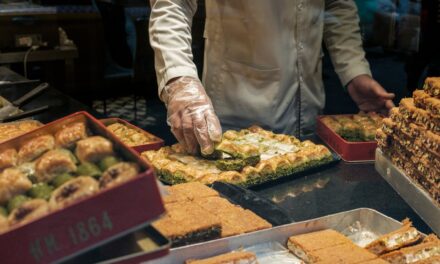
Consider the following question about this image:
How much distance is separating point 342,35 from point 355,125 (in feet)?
2.30

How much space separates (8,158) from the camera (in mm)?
1162

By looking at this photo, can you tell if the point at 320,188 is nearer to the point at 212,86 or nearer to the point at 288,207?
the point at 288,207

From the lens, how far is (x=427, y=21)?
5.42 m

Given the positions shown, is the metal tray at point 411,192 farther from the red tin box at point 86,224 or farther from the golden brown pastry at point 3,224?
the golden brown pastry at point 3,224

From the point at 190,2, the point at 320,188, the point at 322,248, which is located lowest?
the point at 320,188

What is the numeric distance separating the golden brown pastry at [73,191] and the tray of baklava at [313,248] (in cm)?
41

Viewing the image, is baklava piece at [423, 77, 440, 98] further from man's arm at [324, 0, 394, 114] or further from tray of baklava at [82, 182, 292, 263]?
man's arm at [324, 0, 394, 114]

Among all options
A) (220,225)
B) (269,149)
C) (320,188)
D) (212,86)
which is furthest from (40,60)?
(220,225)

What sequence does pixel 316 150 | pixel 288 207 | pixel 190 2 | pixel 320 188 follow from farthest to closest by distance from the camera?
pixel 190 2 → pixel 316 150 → pixel 320 188 → pixel 288 207

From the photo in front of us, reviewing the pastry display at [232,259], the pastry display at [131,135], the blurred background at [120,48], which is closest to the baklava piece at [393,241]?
the pastry display at [232,259]

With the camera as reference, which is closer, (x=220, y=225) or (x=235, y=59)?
(x=220, y=225)

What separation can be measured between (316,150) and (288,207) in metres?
0.47

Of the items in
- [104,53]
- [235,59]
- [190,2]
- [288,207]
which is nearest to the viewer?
[288,207]

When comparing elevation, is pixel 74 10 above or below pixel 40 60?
above
